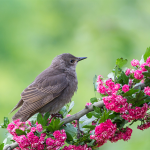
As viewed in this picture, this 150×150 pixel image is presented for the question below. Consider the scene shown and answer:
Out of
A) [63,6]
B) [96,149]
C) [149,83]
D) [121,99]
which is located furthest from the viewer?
[63,6]

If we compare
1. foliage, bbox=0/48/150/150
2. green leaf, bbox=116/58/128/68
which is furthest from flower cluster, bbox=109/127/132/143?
green leaf, bbox=116/58/128/68

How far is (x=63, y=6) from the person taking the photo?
5598 millimetres

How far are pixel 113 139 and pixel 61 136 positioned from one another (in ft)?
1.38

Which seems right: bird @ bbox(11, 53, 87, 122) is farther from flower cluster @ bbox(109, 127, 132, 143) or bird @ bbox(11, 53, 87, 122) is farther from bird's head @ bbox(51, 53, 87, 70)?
flower cluster @ bbox(109, 127, 132, 143)

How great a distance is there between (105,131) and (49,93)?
5.40 ft

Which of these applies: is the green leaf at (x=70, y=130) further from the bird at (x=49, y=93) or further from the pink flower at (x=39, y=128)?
the bird at (x=49, y=93)

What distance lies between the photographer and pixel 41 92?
11.4 feet

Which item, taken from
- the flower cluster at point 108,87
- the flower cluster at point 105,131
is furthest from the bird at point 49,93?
the flower cluster at point 105,131

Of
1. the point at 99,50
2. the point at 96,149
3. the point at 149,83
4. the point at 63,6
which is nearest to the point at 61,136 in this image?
the point at 96,149

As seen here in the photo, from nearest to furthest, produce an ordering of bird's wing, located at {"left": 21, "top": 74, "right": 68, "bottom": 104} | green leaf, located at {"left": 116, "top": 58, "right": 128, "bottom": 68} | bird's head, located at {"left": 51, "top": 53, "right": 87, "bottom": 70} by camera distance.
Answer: green leaf, located at {"left": 116, "top": 58, "right": 128, "bottom": 68} → bird's wing, located at {"left": 21, "top": 74, "right": 68, "bottom": 104} → bird's head, located at {"left": 51, "top": 53, "right": 87, "bottom": 70}

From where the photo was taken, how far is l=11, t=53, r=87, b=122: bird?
3.17 metres

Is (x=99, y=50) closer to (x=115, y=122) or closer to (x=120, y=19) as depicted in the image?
(x=120, y=19)

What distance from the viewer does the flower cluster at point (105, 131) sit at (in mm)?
1896

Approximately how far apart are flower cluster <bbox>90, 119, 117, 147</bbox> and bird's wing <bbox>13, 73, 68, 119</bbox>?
1313 millimetres
